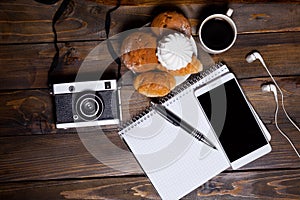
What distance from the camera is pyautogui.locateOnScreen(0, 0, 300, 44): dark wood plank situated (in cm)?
103

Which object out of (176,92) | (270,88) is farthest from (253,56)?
(176,92)

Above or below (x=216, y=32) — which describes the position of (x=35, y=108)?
below

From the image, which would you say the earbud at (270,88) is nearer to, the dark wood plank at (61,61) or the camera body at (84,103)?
the dark wood plank at (61,61)

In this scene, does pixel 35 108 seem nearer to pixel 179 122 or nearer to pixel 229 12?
pixel 179 122

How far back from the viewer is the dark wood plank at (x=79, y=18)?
3.39ft

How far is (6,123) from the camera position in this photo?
41.0 inches

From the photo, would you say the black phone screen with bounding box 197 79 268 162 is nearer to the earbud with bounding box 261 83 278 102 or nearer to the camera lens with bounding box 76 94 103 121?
the earbud with bounding box 261 83 278 102

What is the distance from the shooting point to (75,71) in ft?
3.41

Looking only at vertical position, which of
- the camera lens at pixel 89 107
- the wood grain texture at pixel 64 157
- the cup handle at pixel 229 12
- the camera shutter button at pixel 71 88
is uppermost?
the cup handle at pixel 229 12

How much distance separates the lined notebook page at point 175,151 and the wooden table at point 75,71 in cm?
3

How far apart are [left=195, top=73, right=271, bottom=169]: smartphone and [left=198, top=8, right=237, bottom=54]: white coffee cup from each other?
0.08m

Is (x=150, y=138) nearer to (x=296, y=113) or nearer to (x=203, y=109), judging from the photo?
(x=203, y=109)

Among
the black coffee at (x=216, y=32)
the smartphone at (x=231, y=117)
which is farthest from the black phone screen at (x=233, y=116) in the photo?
the black coffee at (x=216, y=32)

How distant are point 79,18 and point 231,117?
435mm
